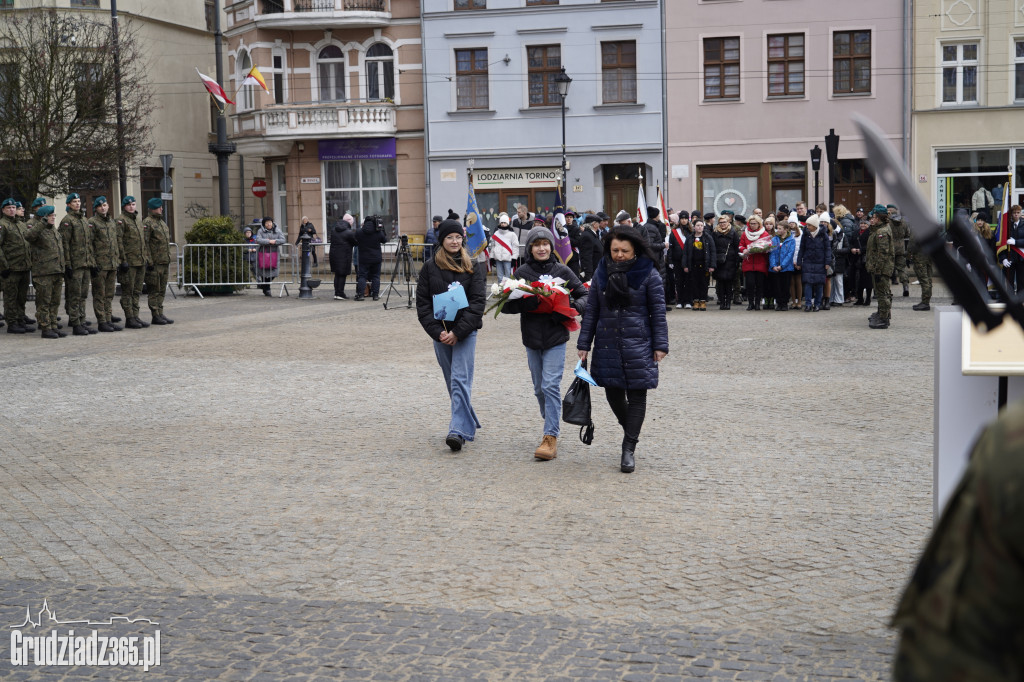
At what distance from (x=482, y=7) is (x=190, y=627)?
3522 cm

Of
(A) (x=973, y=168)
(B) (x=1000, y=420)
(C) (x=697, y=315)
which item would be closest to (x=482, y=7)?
(A) (x=973, y=168)

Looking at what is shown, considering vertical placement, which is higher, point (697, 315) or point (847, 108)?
point (847, 108)

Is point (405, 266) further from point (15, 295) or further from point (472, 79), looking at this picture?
point (472, 79)

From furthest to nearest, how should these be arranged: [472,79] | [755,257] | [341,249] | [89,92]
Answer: [472,79], [89,92], [341,249], [755,257]

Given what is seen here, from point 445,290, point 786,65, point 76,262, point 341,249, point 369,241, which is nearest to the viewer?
point 445,290

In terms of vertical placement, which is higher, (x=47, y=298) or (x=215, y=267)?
(x=215, y=267)

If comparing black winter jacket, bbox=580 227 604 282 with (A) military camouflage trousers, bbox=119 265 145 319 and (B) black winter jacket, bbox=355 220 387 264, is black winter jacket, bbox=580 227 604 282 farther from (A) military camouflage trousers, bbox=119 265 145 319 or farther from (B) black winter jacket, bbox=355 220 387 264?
(A) military camouflage trousers, bbox=119 265 145 319

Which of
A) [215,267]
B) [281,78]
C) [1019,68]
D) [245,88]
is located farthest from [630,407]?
[245,88]

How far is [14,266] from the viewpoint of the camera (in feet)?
61.4

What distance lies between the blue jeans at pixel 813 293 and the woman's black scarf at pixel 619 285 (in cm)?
1382

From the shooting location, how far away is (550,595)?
577 centimetres

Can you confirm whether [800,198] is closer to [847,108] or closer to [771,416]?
[847,108]

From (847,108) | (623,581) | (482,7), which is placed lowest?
(623,581)

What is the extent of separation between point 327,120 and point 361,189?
101 inches
